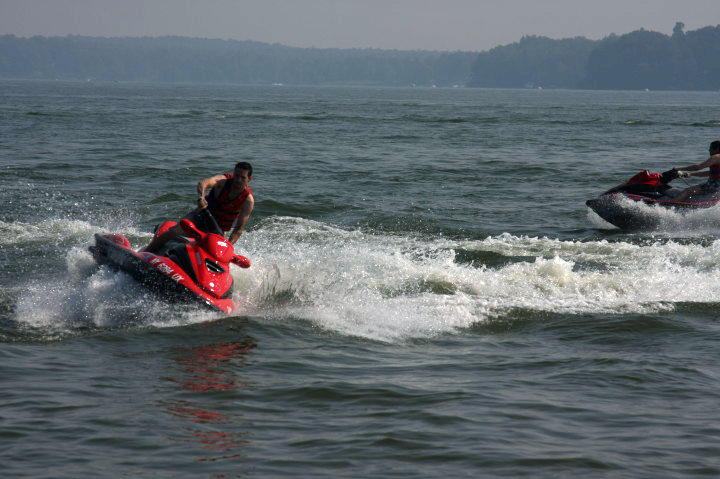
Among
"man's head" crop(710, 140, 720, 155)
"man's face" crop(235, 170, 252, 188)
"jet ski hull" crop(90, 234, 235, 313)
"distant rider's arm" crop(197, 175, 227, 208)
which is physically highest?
"man's head" crop(710, 140, 720, 155)

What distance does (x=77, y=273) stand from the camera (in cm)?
1070

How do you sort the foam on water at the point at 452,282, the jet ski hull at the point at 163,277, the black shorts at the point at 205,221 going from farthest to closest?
the foam on water at the point at 452,282 → the black shorts at the point at 205,221 → the jet ski hull at the point at 163,277

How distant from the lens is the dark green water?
20.2 ft

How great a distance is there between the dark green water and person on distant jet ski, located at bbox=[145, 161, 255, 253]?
0.78m

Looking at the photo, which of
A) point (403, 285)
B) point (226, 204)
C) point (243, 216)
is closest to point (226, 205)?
point (226, 204)

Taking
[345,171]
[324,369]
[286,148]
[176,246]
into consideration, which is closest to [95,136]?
[286,148]

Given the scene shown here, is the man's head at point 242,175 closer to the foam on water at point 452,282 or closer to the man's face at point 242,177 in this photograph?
the man's face at point 242,177

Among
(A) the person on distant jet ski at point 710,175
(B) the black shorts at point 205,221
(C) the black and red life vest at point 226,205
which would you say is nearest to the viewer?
(B) the black shorts at point 205,221

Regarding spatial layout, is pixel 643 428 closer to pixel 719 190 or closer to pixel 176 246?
pixel 176 246

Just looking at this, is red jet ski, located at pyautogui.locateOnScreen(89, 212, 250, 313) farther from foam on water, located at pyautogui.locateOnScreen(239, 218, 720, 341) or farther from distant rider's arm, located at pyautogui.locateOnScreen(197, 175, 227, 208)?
foam on water, located at pyautogui.locateOnScreen(239, 218, 720, 341)

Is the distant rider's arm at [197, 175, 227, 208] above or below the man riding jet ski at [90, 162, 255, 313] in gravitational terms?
above

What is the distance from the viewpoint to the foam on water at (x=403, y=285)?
951cm

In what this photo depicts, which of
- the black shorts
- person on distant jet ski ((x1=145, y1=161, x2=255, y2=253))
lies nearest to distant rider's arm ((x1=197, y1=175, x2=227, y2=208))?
person on distant jet ski ((x1=145, y1=161, x2=255, y2=253))

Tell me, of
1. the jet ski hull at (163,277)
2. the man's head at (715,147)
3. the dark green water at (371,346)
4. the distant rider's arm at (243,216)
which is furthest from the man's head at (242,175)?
the man's head at (715,147)
